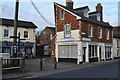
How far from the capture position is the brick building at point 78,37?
24859 millimetres

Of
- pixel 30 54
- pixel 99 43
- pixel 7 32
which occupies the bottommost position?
pixel 30 54

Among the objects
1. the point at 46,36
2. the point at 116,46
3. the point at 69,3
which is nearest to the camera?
the point at 69,3

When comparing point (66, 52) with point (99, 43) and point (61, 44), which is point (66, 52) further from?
point (99, 43)

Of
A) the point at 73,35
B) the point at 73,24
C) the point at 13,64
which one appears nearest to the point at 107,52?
the point at 73,35

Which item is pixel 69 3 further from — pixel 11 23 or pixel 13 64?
pixel 13 64

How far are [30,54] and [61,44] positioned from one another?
9.94 m

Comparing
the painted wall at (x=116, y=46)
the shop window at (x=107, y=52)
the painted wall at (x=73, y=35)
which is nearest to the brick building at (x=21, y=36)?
the painted wall at (x=73, y=35)

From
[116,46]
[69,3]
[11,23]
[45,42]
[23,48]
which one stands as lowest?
[23,48]

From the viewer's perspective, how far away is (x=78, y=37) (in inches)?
974

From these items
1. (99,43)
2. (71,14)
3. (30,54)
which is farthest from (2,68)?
(30,54)

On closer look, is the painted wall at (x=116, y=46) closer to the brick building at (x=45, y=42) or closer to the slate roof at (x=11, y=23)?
the brick building at (x=45, y=42)

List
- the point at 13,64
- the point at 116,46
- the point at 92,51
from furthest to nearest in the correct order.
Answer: the point at 116,46 < the point at 92,51 < the point at 13,64

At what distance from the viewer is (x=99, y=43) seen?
2930cm

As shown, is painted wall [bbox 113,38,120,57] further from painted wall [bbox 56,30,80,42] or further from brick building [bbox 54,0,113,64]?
painted wall [bbox 56,30,80,42]
